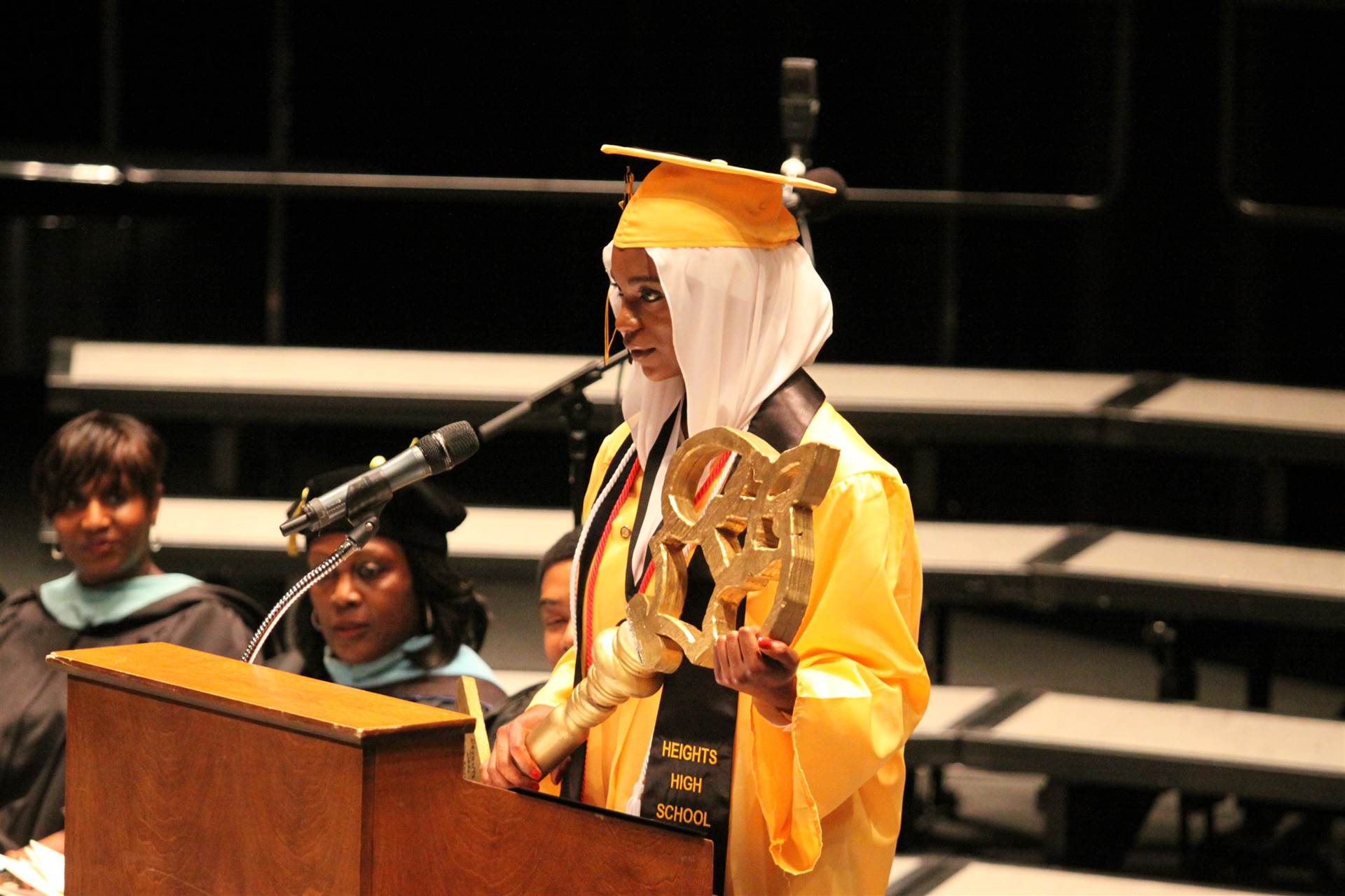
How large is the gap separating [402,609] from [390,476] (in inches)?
43.6

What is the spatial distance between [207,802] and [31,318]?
149 inches

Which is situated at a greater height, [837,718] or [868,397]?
[868,397]

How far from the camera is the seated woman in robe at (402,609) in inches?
116

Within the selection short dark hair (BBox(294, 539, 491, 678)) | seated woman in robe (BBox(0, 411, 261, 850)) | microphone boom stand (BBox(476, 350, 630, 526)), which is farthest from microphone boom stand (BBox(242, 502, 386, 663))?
seated woman in robe (BBox(0, 411, 261, 850))

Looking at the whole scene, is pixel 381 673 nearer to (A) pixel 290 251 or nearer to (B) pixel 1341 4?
(A) pixel 290 251

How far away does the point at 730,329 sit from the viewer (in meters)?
1.82

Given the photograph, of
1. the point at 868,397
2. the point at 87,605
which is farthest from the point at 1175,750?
the point at 87,605

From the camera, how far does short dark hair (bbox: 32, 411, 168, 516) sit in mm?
3164

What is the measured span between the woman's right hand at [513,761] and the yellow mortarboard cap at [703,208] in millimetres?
493

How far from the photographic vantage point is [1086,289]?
430 centimetres

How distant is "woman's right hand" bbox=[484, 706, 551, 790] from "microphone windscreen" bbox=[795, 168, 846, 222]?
0.99 meters

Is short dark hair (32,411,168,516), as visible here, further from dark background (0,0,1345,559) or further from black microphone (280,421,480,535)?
black microphone (280,421,480,535)

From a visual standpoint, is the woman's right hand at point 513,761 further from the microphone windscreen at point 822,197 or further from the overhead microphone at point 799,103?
the overhead microphone at point 799,103

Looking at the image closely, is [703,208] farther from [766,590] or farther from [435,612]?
[435,612]
